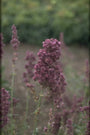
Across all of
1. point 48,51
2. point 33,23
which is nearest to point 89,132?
point 48,51

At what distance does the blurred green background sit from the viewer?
9.56m

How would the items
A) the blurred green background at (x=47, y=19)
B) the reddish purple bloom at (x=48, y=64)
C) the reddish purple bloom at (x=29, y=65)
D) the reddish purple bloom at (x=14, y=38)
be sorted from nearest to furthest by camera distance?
the reddish purple bloom at (x=48, y=64) < the reddish purple bloom at (x=14, y=38) < the reddish purple bloom at (x=29, y=65) < the blurred green background at (x=47, y=19)

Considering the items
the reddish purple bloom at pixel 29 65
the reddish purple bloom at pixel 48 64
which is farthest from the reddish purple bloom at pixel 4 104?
the reddish purple bloom at pixel 29 65

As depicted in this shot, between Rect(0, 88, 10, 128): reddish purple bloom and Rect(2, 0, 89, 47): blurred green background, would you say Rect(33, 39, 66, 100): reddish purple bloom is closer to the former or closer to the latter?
Rect(0, 88, 10, 128): reddish purple bloom

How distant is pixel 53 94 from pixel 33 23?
706cm

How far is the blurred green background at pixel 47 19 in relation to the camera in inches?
376

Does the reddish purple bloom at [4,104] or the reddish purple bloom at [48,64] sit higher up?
the reddish purple bloom at [48,64]

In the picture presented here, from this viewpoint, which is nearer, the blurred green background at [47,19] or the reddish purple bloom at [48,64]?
the reddish purple bloom at [48,64]

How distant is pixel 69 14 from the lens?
8984 mm

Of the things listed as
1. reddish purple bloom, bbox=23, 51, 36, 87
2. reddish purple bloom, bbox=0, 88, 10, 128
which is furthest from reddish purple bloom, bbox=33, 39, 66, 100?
reddish purple bloom, bbox=23, 51, 36, 87

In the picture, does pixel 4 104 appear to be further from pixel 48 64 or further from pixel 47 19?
pixel 47 19

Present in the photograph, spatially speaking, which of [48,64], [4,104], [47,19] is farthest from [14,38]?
[47,19]

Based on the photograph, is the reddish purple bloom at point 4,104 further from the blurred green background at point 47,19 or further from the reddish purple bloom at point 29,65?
the blurred green background at point 47,19

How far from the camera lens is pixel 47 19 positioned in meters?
10.2
